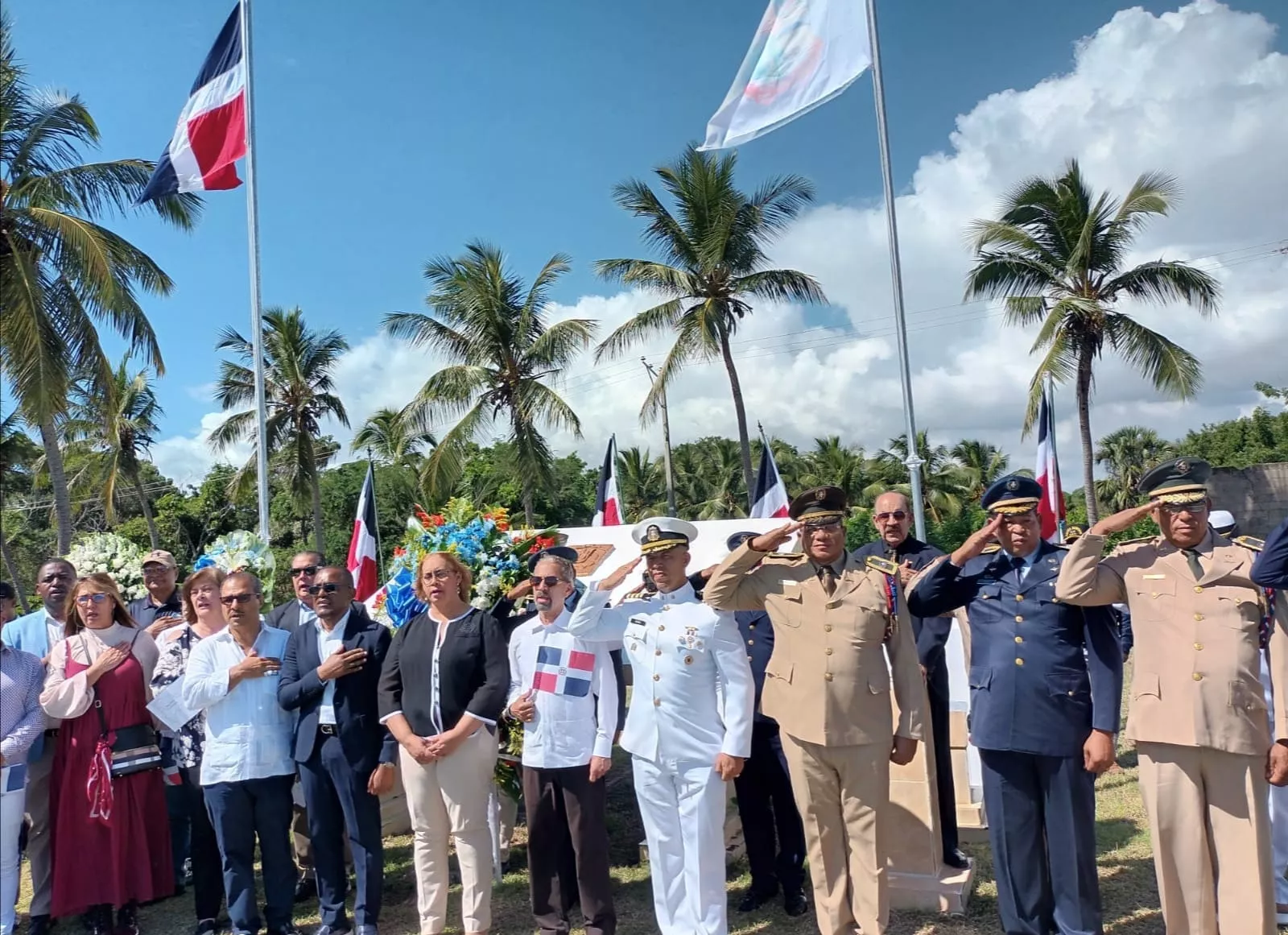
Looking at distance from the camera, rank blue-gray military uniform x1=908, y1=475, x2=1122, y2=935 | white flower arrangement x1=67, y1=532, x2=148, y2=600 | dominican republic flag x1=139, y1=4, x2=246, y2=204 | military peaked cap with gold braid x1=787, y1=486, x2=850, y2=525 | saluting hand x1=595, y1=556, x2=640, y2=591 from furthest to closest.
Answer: dominican republic flag x1=139, y1=4, x2=246, y2=204 → saluting hand x1=595, y1=556, x2=640, y2=591 → white flower arrangement x1=67, y1=532, x2=148, y2=600 → military peaked cap with gold braid x1=787, y1=486, x2=850, y2=525 → blue-gray military uniform x1=908, y1=475, x2=1122, y2=935

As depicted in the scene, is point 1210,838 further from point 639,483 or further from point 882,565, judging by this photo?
point 639,483

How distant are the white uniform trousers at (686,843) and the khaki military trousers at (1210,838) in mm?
1684

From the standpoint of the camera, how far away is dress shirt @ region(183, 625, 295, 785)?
414 cm

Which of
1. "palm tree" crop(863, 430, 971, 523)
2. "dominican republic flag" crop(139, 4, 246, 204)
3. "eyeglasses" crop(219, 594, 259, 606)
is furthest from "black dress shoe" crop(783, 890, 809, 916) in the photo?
"palm tree" crop(863, 430, 971, 523)

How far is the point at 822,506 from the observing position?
3.85 m

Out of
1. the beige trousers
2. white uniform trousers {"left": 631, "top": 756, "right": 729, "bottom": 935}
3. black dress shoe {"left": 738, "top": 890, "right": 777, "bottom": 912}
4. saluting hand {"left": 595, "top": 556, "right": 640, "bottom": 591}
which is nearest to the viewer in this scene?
white uniform trousers {"left": 631, "top": 756, "right": 729, "bottom": 935}

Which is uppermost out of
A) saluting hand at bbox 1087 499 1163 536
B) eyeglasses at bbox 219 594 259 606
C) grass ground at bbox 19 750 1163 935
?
saluting hand at bbox 1087 499 1163 536

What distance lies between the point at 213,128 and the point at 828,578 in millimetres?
8647

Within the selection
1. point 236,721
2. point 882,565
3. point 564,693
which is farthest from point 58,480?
point 882,565

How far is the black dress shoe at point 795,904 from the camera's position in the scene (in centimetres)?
426

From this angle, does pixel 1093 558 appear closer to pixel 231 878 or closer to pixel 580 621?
pixel 580 621

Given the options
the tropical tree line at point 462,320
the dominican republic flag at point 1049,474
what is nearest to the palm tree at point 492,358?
the tropical tree line at point 462,320

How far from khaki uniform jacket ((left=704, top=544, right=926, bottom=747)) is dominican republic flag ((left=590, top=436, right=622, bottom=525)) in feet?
29.5

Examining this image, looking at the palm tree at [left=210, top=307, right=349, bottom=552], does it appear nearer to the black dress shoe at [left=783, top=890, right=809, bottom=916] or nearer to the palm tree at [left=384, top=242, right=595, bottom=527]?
the palm tree at [left=384, top=242, right=595, bottom=527]
